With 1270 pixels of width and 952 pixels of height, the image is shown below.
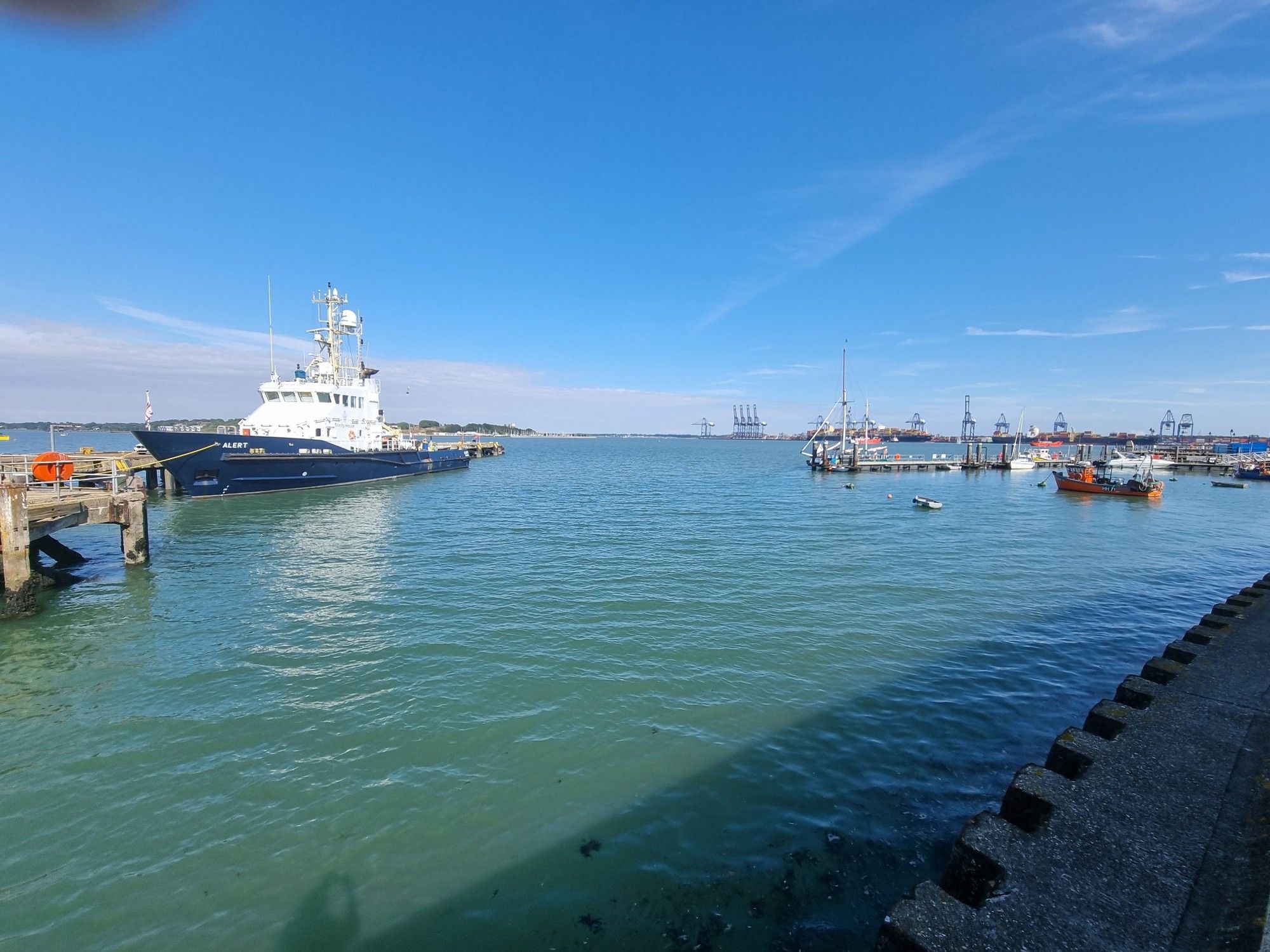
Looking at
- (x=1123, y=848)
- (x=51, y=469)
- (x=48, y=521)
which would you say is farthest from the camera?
→ (x=51, y=469)

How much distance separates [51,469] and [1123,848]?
2733 centimetres

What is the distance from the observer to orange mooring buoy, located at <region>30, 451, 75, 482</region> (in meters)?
17.3

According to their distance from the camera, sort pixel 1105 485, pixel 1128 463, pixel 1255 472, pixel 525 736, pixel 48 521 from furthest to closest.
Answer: pixel 1128 463
pixel 1255 472
pixel 1105 485
pixel 48 521
pixel 525 736

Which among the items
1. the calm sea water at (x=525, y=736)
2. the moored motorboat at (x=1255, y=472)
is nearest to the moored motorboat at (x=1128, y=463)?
the moored motorboat at (x=1255, y=472)

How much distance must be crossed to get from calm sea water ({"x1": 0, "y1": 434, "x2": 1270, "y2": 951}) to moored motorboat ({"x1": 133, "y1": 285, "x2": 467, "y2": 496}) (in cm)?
1741

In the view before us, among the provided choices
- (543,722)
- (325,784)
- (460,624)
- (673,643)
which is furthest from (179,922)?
(673,643)

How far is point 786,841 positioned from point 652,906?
68.9 inches

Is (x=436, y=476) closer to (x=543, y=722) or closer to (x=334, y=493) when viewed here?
(x=334, y=493)

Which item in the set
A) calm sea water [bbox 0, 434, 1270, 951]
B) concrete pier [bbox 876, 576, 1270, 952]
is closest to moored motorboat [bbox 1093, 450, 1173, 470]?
calm sea water [bbox 0, 434, 1270, 951]

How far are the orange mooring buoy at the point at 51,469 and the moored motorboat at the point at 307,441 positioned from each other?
16358mm

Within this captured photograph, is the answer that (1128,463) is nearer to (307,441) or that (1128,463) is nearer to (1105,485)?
(1105,485)

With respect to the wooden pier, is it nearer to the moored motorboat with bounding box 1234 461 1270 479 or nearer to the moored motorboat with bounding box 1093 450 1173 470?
the moored motorboat with bounding box 1093 450 1173 470

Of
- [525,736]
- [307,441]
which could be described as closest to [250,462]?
[307,441]

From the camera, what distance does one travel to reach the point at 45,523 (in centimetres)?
1427
